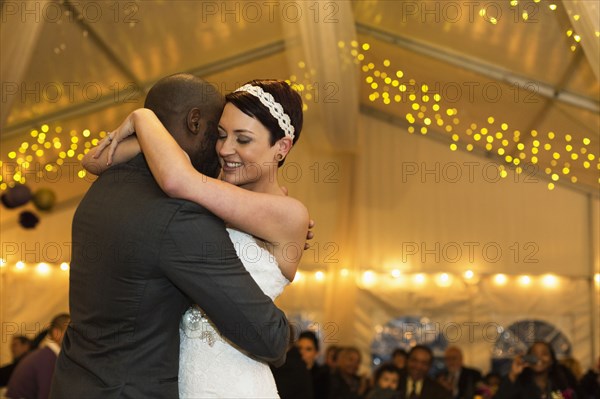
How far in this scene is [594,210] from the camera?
9750mm

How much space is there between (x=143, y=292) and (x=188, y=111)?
0.38 metres

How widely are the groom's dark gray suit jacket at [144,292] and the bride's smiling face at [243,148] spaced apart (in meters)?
0.29

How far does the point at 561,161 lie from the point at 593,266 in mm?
2264

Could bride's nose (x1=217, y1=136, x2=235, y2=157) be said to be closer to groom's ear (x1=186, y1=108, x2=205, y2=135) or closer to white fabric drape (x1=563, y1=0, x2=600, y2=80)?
groom's ear (x1=186, y1=108, x2=205, y2=135)

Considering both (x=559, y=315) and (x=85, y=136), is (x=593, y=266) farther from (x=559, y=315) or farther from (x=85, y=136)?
(x=85, y=136)

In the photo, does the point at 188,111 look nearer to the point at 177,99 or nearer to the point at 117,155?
the point at 177,99

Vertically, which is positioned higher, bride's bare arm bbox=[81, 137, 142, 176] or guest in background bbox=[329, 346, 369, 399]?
bride's bare arm bbox=[81, 137, 142, 176]

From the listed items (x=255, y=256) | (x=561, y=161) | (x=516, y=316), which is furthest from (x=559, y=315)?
(x=255, y=256)

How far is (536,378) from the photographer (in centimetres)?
605

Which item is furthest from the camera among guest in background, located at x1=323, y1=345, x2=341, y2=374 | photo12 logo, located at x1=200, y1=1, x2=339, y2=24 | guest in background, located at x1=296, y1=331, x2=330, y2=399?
guest in background, located at x1=323, y1=345, x2=341, y2=374

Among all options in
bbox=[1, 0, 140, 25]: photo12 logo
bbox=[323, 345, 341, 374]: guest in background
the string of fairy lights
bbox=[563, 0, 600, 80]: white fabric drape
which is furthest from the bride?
the string of fairy lights

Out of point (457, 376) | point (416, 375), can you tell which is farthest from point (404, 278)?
point (416, 375)

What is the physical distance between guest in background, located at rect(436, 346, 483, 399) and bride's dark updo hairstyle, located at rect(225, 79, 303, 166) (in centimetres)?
593

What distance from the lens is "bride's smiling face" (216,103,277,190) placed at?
6.20 ft
